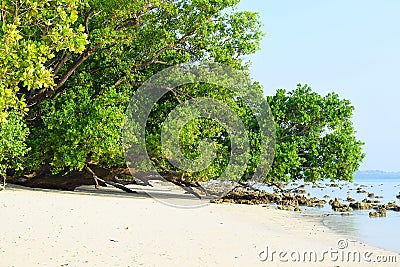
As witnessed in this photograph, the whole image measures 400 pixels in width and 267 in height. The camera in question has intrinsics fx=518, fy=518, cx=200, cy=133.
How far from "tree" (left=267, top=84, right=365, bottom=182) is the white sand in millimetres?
8500

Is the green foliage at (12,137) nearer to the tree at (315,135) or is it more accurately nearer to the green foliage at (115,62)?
the green foliage at (115,62)

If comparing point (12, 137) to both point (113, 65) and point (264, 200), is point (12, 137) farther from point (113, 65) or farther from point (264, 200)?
point (264, 200)

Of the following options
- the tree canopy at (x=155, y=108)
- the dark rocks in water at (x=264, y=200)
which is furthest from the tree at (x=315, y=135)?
the dark rocks in water at (x=264, y=200)

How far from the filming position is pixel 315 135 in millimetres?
27234

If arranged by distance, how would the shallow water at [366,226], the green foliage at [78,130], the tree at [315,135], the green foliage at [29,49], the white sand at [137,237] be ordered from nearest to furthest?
the green foliage at [29,49], the white sand at [137,237], the shallow water at [366,226], the green foliage at [78,130], the tree at [315,135]

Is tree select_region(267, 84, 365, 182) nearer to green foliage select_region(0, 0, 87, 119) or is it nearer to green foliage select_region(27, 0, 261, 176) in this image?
green foliage select_region(27, 0, 261, 176)

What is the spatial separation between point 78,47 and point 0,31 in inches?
58.8

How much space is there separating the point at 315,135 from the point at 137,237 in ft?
56.6

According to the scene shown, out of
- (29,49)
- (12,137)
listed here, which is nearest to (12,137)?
(12,137)

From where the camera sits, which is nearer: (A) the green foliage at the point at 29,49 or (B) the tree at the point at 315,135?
(A) the green foliage at the point at 29,49

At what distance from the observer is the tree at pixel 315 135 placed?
26.5m

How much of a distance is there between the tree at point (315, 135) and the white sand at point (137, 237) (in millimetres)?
8500

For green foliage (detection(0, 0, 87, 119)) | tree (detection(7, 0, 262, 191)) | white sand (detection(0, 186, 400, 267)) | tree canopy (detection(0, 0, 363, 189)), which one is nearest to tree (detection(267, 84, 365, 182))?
tree canopy (detection(0, 0, 363, 189))

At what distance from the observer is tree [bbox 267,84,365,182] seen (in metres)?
26.5
